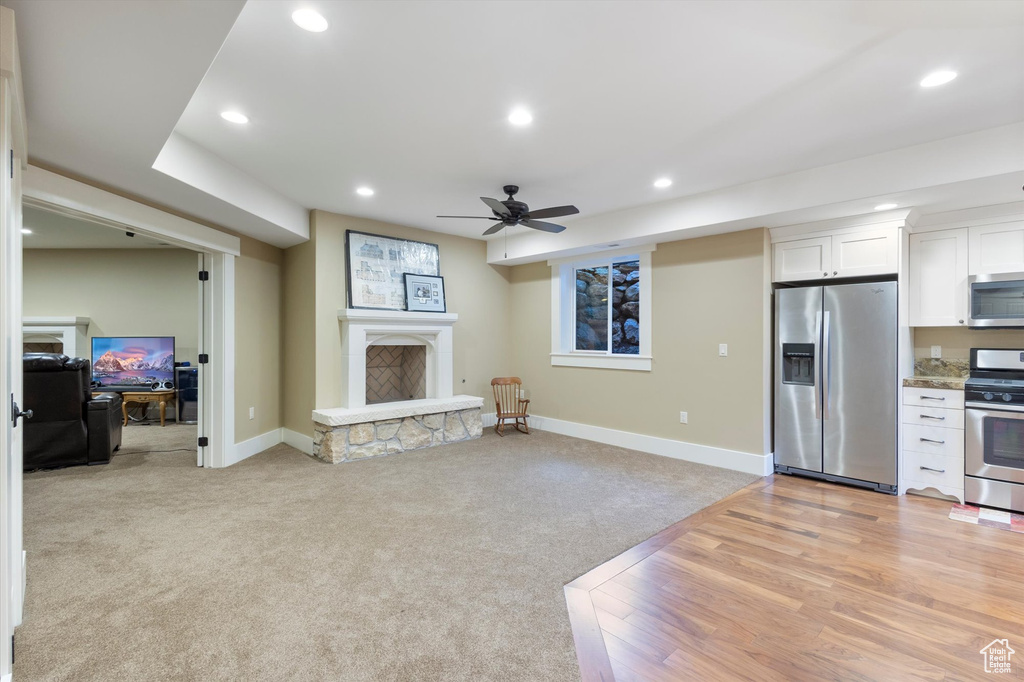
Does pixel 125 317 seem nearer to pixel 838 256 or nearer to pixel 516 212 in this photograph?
pixel 516 212

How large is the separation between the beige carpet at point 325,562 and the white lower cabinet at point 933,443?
3.81 feet

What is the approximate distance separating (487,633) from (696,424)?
343cm

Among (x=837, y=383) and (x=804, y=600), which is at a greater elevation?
(x=837, y=383)

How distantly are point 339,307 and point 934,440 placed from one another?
5.38 m

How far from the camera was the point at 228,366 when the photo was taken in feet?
15.0

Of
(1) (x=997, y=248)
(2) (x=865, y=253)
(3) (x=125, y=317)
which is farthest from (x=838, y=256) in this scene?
(3) (x=125, y=317)

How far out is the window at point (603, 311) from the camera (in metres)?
5.24

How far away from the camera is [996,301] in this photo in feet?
11.7

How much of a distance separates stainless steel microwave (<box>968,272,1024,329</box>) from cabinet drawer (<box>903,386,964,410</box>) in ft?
1.82

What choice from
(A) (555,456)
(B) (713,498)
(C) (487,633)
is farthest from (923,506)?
(C) (487,633)

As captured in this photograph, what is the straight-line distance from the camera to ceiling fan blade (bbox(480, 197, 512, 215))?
3681 mm

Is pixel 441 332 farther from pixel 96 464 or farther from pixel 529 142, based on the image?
pixel 96 464

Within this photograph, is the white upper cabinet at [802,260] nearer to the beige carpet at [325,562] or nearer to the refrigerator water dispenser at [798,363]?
the refrigerator water dispenser at [798,363]

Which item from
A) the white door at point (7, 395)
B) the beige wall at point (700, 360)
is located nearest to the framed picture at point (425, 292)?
the beige wall at point (700, 360)
